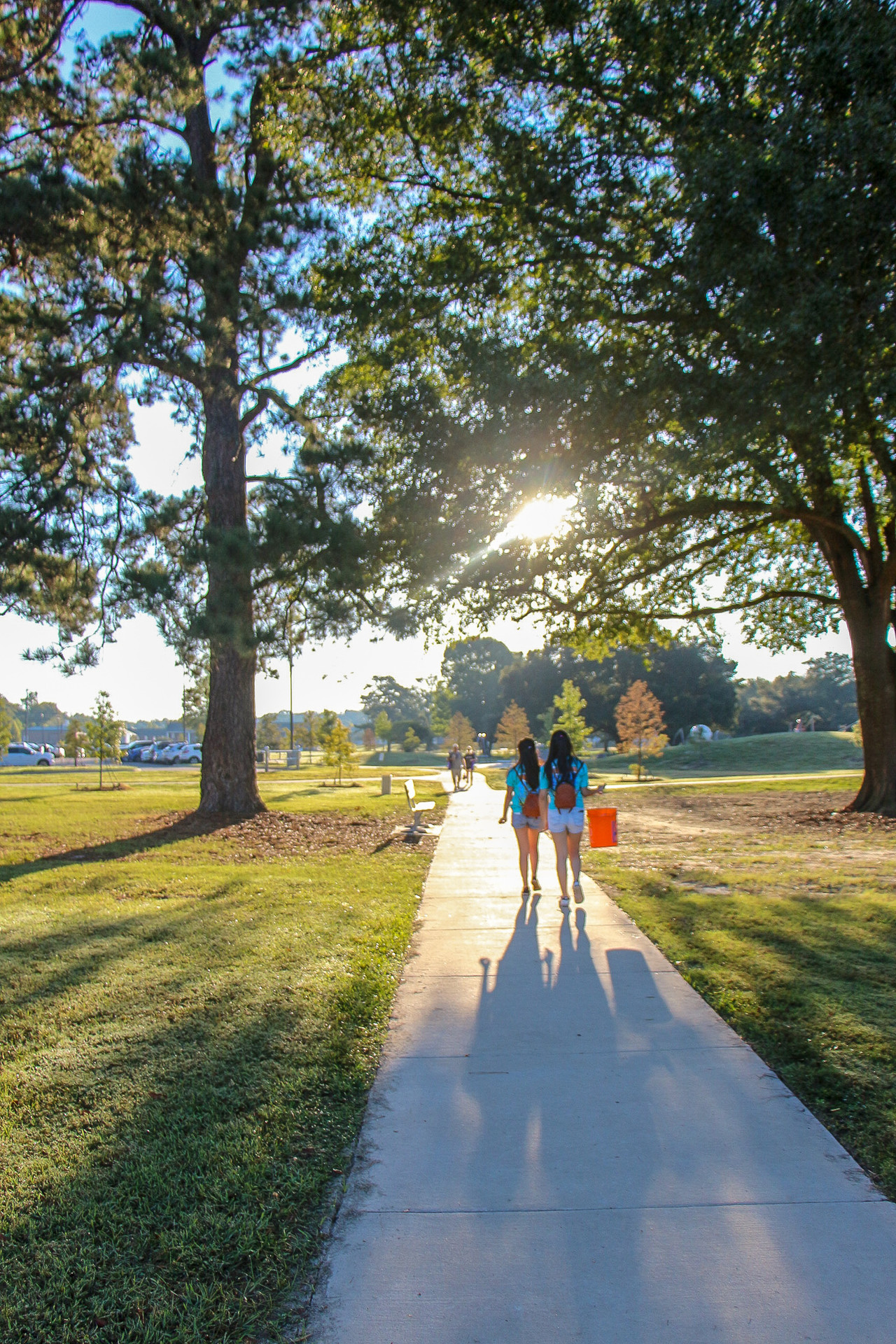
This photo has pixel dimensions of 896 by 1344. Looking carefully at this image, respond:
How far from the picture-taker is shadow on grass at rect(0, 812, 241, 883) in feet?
36.4

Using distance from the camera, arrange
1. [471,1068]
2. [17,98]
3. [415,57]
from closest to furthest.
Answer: [471,1068]
[415,57]
[17,98]

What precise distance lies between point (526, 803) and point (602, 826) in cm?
345

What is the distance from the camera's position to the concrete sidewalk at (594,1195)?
8.34ft

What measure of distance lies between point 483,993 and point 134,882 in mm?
5623

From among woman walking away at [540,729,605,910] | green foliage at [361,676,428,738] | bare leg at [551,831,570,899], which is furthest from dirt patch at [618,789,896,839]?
green foliage at [361,676,428,738]

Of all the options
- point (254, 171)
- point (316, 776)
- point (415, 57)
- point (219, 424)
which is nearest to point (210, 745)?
point (219, 424)

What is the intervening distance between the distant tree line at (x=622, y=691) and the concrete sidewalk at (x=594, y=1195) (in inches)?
1380

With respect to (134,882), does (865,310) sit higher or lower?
higher

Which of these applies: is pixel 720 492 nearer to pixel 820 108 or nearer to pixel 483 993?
pixel 820 108

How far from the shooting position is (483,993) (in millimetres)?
5609

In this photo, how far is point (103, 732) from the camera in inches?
1287

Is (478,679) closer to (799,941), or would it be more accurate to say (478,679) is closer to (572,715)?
(572,715)

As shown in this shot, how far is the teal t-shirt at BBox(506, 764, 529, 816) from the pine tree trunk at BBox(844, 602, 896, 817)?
1002 centimetres

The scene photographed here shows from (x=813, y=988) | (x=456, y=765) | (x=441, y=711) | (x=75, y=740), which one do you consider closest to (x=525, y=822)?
(x=813, y=988)
